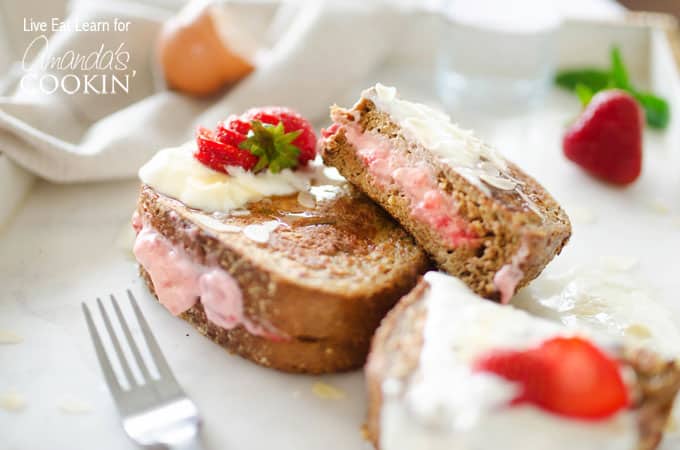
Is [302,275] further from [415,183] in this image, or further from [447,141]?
[447,141]

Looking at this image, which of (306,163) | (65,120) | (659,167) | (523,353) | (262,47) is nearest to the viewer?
(523,353)

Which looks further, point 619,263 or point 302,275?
point 619,263

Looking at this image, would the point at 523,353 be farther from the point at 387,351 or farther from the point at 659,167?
the point at 659,167

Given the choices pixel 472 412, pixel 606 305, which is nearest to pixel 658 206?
pixel 606 305

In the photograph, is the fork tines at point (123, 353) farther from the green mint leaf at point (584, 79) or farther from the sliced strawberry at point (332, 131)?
the green mint leaf at point (584, 79)

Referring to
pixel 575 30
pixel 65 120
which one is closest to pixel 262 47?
pixel 65 120

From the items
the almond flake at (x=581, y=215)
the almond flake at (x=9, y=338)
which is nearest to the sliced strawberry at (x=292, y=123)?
the almond flake at (x=9, y=338)
